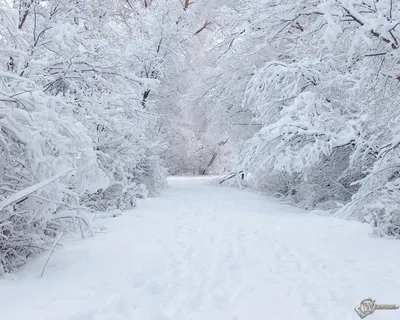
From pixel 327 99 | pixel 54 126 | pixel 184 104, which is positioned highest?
pixel 327 99

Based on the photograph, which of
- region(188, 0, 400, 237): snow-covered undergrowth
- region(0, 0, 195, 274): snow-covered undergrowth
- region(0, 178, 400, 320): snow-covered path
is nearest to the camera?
region(0, 178, 400, 320): snow-covered path

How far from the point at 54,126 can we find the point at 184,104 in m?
11.3

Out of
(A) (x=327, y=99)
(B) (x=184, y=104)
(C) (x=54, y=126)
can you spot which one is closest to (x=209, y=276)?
(C) (x=54, y=126)

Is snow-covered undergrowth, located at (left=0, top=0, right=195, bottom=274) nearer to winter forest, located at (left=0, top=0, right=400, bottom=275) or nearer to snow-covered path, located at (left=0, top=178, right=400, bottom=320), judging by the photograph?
winter forest, located at (left=0, top=0, right=400, bottom=275)

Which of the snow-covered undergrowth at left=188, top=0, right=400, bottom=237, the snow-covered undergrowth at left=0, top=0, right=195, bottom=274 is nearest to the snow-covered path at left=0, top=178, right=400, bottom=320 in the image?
the snow-covered undergrowth at left=0, top=0, right=195, bottom=274

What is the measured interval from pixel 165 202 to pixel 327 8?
25.6 feet

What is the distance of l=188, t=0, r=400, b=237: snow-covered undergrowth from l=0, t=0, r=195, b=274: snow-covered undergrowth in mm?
2209

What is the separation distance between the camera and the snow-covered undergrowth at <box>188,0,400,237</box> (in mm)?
3933

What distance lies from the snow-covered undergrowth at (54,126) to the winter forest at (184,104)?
0.02m

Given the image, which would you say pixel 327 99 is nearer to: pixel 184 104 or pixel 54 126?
pixel 184 104

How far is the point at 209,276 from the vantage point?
388 cm

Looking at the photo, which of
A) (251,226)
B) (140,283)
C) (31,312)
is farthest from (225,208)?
(31,312)

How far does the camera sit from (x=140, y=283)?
3613 mm

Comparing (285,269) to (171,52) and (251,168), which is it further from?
(171,52)
